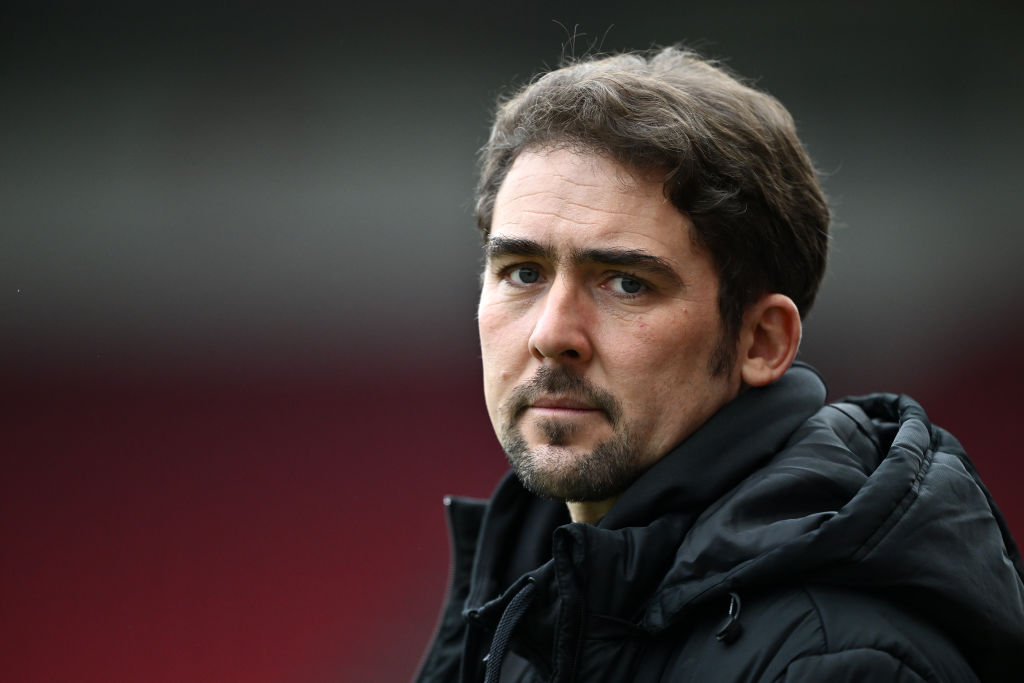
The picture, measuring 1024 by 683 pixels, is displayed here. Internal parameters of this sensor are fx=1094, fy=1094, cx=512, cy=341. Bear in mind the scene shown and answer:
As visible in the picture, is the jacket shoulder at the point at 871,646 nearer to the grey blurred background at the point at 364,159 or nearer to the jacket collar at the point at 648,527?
the jacket collar at the point at 648,527

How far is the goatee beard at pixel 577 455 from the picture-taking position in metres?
1.46

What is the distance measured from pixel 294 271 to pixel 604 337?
2.94 metres

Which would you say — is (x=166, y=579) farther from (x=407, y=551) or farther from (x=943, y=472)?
(x=943, y=472)

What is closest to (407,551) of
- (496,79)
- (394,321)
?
(394,321)

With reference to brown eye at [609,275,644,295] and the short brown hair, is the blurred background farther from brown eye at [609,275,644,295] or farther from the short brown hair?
brown eye at [609,275,644,295]

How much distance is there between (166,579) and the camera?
416 centimetres

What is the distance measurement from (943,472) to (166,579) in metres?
3.47

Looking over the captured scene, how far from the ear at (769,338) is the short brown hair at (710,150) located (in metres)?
0.02

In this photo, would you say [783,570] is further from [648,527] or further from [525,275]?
[525,275]

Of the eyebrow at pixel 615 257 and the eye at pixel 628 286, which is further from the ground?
the eyebrow at pixel 615 257

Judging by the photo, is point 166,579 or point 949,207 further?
point 949,207

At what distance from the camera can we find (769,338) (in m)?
1.57

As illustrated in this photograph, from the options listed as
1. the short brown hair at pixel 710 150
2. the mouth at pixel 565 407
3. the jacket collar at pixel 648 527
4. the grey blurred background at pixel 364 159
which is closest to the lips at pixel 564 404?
the mouth at pixel 565 407

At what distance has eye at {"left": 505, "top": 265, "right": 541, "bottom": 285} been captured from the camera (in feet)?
5.08
